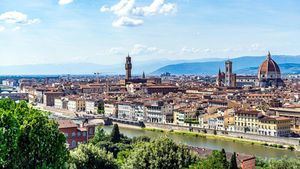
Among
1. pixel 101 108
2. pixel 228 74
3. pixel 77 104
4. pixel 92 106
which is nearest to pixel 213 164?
pixel 101 108

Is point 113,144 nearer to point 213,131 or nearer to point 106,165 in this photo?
point 106,165

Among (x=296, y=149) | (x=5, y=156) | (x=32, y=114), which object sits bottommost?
(x=296, y=149)

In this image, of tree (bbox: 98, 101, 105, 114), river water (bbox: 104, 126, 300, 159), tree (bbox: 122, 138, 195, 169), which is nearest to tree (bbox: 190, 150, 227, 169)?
tree (bbox: 122, 138, 195, 169)

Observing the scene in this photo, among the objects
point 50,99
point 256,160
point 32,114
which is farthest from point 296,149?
point 50,99

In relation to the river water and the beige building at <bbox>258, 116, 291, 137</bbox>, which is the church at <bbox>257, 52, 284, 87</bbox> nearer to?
the river water

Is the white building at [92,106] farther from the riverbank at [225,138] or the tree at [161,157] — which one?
the tree at [161,157]

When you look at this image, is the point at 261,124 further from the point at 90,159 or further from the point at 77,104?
the point at 77,104

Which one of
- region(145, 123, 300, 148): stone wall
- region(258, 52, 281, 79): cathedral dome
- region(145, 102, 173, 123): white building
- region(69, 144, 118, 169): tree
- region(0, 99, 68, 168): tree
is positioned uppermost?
region(258, 52, 281, 79): cathedral dome
